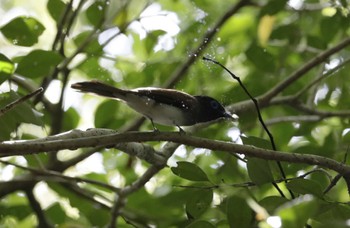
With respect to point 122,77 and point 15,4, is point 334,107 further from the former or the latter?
point 15,4

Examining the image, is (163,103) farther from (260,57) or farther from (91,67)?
(260,57)

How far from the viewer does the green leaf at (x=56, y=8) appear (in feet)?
8.39

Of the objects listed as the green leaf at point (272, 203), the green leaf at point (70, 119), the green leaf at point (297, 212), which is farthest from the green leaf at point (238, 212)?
the green leaf at point (70, 119)

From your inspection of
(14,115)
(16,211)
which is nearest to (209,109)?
(14,115)

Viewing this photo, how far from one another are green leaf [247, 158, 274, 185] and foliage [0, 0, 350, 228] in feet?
1.35

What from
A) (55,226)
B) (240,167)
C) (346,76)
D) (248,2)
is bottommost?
(55,226)

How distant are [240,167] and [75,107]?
0.78 meters

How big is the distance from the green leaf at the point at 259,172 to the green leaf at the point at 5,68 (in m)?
0.83

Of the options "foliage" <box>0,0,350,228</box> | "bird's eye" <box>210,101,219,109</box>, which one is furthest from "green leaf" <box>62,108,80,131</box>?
"bird's eye" <box>210,101,219,109</box>

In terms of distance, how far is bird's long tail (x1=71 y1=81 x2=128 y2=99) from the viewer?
210 cm

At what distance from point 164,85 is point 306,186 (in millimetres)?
1287

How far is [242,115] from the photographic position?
9.12 feet

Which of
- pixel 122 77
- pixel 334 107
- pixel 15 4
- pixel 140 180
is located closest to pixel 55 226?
pixel 140 180

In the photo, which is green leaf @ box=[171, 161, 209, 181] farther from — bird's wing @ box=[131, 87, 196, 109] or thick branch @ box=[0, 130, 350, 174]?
bird's wing @ box=[131, 87, 196, 109]
